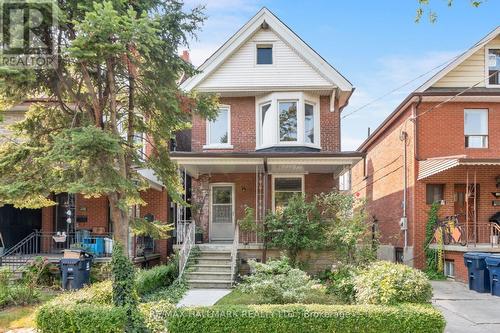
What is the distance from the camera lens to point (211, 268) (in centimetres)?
1439

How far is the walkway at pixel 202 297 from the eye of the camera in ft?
36.7

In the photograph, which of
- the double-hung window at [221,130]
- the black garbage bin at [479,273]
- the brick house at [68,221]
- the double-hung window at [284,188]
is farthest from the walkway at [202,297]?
the black garbage bin at [479,273]

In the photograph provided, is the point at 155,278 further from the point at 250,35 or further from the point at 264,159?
the point at 250,35

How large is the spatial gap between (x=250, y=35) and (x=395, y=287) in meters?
12.5

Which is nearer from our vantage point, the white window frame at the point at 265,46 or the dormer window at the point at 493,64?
the white window frame at the point at 265,46

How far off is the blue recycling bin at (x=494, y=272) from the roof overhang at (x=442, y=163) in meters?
3.32

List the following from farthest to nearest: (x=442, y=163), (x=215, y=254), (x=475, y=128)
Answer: (x=475, y=128)
(x=442, y=163)
(x=215, y=254)

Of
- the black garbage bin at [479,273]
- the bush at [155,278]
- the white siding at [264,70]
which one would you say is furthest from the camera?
the white siding at [264,70]

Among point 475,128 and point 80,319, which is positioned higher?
point 475,128

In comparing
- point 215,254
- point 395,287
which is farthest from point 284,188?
point 395,287

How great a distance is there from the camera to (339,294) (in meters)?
10.7

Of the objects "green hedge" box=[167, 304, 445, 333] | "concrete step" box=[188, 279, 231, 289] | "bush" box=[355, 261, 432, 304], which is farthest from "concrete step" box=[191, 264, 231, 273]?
"green hedge" box=[167, 304, 445, 333]

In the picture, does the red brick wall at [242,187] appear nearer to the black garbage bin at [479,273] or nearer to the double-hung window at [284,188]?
the double-hung window at [284,188]

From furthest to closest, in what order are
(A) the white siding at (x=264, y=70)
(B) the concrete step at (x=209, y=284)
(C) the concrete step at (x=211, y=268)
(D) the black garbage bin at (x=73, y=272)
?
(A) the white siding at (x=264, y=70)
(C) the concrete step at (x=211, y=268)
(B) the concrete step at (x=209, y=284)
(D) the black garbage bin at (x=73, y=272)
